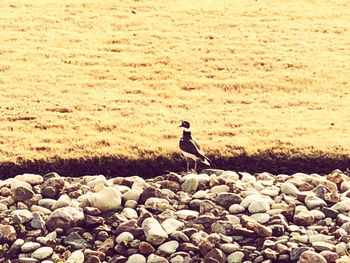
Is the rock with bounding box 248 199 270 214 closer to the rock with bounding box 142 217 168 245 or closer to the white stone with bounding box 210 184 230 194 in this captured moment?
the white stone with bounding box 210 184 230 194

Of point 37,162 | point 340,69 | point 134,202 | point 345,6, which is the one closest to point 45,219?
point 134,202

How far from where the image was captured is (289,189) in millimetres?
7309

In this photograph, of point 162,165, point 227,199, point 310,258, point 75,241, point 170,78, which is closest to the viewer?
point 310,258

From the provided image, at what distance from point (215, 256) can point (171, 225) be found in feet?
1.72

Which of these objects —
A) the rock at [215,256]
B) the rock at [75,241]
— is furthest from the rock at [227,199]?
the rock at [75,241]

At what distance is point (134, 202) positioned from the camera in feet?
22.9

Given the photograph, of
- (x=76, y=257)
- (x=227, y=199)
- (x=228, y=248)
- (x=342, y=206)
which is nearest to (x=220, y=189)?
(x=227, y=199)

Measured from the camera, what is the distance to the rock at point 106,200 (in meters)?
6.84

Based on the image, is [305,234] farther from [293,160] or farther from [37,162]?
[37,162]

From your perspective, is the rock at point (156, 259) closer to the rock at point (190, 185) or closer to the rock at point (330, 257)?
the rock at point (190, 185)

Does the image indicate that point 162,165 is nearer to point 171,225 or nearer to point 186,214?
point 186,214

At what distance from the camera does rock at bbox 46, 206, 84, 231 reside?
261 inches

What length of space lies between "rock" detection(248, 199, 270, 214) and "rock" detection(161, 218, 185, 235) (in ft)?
2.24

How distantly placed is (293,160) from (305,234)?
162 cm
